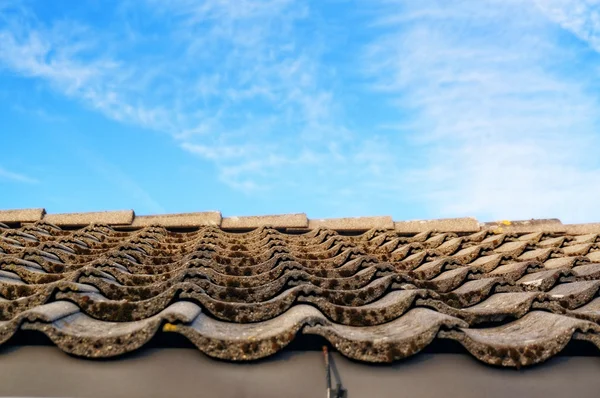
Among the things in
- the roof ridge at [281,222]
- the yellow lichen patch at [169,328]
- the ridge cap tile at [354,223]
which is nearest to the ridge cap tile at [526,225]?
the roof ridge at [281,222]

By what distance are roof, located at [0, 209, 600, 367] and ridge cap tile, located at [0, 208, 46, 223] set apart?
0.01 meters

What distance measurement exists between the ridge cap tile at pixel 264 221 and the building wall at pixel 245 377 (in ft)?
10.9

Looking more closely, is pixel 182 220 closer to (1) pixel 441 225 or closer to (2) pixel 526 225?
(1) pixel 441 225

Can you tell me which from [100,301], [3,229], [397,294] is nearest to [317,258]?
[397,294]

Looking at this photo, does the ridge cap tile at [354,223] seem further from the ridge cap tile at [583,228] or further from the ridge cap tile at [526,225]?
the ridge cap tile at [583,228]

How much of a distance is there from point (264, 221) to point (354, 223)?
870 mm

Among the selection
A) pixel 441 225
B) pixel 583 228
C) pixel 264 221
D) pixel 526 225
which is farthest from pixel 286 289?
pixel 583 228

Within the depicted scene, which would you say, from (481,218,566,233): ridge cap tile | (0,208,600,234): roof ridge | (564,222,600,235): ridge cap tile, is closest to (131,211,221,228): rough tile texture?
(0,208,600,234): roof ridge

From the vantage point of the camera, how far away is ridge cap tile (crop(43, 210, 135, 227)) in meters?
5.16

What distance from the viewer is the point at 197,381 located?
194cm

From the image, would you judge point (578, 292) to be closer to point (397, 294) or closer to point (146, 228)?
point (397, 294)

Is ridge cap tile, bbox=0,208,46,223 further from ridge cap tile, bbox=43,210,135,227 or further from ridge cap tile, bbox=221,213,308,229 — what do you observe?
ridge cap tile, bbox=221,213,308,229

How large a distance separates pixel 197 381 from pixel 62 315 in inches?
22.9

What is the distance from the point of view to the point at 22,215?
521 cm
